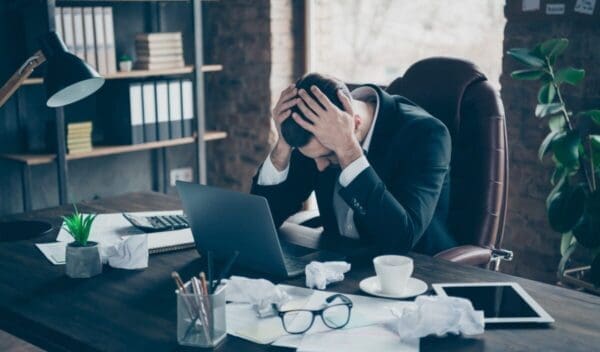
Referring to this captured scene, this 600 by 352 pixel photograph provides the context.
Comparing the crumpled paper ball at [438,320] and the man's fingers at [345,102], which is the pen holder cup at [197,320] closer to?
the crumpled paper ball at [438,320]

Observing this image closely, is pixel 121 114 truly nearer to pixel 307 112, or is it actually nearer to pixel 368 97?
pixel 368 97

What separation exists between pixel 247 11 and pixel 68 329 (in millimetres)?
3188

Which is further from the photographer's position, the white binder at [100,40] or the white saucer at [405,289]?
the white binder at [100,40]

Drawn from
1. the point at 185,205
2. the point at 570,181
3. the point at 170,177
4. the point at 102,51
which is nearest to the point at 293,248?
the point at 185,205

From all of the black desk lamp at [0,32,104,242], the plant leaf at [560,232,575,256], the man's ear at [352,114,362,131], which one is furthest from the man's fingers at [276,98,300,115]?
the plant leaf at [560,232,575,256]

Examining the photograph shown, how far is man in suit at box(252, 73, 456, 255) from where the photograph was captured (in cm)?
192

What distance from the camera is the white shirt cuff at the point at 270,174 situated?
224 cm

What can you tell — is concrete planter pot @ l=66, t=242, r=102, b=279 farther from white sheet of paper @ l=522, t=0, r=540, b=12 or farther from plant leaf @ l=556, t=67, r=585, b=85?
white sheet of paper @ l=522, t=0, r=540, b=12

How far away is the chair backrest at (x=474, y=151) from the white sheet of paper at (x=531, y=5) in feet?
3.51

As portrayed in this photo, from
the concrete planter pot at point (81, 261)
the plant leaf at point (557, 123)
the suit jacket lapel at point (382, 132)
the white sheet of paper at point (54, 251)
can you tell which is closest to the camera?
the concrete planter pot at point (81, 261)

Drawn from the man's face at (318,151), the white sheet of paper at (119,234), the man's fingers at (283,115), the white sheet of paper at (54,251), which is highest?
the man's fingers at (283,115)

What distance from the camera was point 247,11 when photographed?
4398 mm

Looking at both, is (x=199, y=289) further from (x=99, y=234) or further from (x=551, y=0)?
(x=551, y=0)

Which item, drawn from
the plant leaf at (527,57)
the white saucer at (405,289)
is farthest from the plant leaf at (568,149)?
the white saucer at (405,289)
